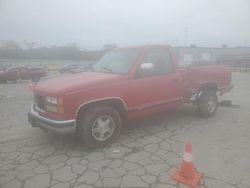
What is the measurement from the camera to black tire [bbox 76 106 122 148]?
4.47m

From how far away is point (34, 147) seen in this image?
486 centimetres

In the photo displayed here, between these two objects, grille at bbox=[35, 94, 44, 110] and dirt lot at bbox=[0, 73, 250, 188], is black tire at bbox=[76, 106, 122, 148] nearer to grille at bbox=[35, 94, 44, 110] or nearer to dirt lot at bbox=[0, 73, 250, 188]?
dirt lot at bbox=[0, 73, 250, 188]

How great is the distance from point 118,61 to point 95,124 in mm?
1601

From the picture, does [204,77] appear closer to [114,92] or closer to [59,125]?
[114,92]

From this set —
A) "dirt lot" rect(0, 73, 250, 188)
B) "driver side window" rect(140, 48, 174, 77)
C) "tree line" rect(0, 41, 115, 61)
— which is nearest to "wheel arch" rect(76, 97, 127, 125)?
"dirt lot" rect(0, 73, 250, 188)

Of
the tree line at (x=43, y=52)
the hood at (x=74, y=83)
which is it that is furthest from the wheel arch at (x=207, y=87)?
the tree line at (x=43, y=52)

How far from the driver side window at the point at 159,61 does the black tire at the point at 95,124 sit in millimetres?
1262

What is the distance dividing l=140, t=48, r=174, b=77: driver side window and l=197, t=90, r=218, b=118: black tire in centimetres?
150

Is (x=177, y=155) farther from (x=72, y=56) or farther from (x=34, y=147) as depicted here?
(x=72, y=56)

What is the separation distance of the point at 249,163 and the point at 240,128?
197cm

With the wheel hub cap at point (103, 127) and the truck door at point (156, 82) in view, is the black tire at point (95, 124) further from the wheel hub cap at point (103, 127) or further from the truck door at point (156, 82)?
the truck door at point (156, 82)

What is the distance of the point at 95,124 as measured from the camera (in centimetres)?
462

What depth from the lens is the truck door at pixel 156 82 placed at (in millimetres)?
5051

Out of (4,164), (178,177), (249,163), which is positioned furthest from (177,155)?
(4,164)
